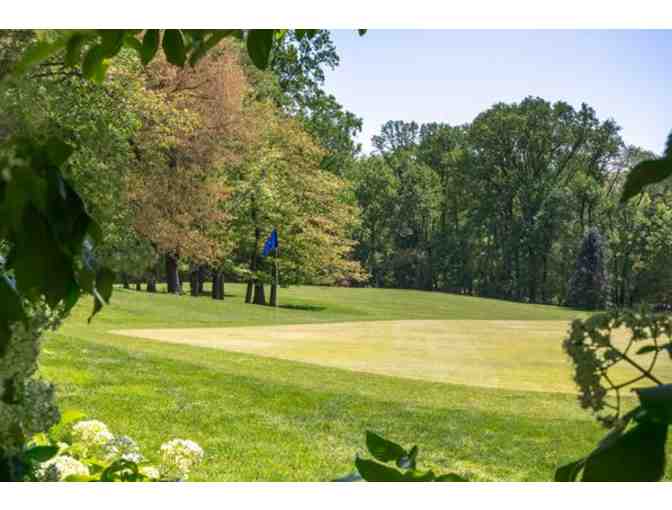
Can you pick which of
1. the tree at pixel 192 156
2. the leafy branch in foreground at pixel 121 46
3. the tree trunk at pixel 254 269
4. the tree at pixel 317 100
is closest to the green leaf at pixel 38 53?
the leafy branch in foreground at pixel 121 46

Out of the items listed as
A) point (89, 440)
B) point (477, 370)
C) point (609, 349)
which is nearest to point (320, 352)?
point (477, 370)

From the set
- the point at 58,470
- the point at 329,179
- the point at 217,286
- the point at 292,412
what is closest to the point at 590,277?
the point at 292,412

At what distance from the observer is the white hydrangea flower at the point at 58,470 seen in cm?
116

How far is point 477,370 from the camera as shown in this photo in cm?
618

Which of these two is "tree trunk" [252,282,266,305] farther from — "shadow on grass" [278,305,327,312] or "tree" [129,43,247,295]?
"tree" [129,43,247,295]

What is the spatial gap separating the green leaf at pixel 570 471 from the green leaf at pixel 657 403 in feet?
0.13

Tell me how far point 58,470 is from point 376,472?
2.94 ft

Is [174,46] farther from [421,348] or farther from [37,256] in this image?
[421,348]

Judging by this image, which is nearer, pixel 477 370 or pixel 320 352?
pixel 477 370

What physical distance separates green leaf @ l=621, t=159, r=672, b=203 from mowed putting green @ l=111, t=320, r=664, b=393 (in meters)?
5.08

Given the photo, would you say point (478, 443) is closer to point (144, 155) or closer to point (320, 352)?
point (320, 352)

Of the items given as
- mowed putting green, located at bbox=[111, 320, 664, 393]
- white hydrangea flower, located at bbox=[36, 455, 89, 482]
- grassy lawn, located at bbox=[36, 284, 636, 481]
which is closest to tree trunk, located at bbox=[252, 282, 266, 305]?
mowed putting green, located at bbox=[111, 320, 664, 393]

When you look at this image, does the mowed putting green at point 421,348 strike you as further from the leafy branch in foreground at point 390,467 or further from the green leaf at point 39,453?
the leafy branch in foreground at point 390,467
